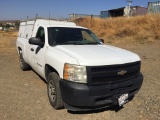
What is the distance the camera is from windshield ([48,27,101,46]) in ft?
17.2

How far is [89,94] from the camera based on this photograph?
12.4ft

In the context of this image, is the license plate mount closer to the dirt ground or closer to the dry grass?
the dirt ground

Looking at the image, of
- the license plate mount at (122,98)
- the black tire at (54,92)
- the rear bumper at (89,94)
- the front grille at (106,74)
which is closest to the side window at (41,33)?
the black tire at (54,92)

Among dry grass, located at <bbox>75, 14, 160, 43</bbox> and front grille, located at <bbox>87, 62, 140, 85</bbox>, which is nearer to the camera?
front grille, located at <bbox>87, 62, 140, 85</bbox>

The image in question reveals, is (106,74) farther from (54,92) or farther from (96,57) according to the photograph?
(54,92)

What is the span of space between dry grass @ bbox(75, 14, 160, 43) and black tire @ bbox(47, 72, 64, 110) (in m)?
14.6

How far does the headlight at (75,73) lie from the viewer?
3.81 m

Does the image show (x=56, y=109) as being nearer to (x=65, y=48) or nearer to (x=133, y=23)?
(x=65, y=48)

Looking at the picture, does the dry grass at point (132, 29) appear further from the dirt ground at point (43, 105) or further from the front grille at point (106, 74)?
the front grille at point (106, 74)

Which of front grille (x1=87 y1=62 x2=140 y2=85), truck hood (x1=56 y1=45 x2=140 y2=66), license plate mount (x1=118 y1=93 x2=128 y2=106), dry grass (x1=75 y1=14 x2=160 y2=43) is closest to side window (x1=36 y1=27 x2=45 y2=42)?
truck hood (x1=56 y1=45 x2=140 y2=66)

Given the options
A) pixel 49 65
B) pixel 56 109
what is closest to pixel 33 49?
pixel 49 65

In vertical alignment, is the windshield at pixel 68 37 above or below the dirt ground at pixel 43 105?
above

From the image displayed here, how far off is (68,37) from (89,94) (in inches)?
82.4

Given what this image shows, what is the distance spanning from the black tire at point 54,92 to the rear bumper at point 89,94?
12.2 inches
